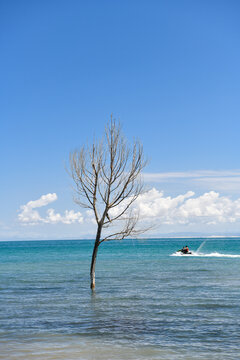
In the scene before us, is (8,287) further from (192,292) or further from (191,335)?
(191,335)

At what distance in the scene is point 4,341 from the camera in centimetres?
1225

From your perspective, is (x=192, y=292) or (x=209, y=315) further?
(x=192, y=292)

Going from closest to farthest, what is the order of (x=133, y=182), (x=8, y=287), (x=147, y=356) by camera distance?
(x=147, y=356) < (x=133, y=182) < (x=8, y=287)

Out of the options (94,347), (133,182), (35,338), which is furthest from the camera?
(133,182)

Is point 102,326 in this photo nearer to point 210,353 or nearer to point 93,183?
point 210,353

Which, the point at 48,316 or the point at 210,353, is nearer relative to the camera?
the point at 210,353

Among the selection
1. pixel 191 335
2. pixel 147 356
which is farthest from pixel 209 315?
pixel 147 356

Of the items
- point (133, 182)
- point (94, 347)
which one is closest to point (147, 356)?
point (94, 347)

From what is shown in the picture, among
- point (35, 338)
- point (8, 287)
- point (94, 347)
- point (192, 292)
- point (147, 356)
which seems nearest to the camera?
point (147, 356)

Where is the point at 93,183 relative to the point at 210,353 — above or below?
above

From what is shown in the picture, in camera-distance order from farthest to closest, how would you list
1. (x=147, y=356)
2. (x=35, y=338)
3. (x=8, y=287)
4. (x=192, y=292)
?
(x=8, y=287) → (x=192, y=292) → (x=35, y=338) → (x=147, y=356)

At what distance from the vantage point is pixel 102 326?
559 inches

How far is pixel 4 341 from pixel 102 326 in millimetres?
3572

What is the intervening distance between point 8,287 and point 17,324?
10.6m
